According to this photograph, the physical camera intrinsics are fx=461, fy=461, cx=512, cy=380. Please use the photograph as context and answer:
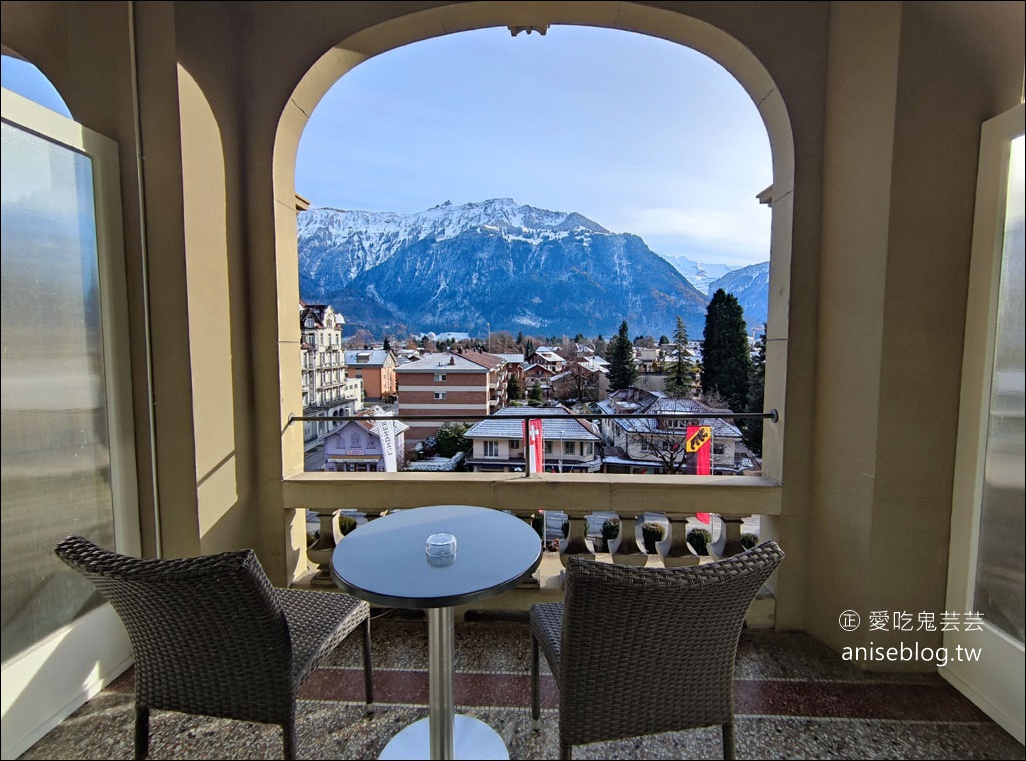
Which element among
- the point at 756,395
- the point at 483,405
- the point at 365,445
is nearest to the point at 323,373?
the point at 365,445

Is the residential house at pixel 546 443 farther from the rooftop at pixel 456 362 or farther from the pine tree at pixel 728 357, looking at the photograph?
the pine tree at pixel 728 357

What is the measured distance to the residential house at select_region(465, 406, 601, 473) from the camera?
215 centimetres

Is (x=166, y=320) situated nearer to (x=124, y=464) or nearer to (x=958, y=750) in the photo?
(x=124, y=464)

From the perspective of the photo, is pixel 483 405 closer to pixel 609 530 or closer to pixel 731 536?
pixel 609 530

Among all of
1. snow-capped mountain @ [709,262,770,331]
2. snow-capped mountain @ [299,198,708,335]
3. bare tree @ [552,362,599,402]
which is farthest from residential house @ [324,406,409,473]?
snow-capped mountain @ [709,262,770,331]

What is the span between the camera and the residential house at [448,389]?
2.18 m

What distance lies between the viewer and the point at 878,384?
5.61 ft

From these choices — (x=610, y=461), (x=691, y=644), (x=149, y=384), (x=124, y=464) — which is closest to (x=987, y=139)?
(x=610, y=461)

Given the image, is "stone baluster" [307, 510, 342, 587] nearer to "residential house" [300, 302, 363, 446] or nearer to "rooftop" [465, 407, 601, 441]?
"residential house" [300, 302, 363, 446]

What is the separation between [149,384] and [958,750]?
301 cm

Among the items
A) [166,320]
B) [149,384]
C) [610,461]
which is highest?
[166,320]

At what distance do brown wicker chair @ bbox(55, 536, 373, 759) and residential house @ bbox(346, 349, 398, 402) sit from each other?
46.1 inches

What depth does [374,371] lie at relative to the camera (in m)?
2.26

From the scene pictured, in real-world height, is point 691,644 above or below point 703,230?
below
